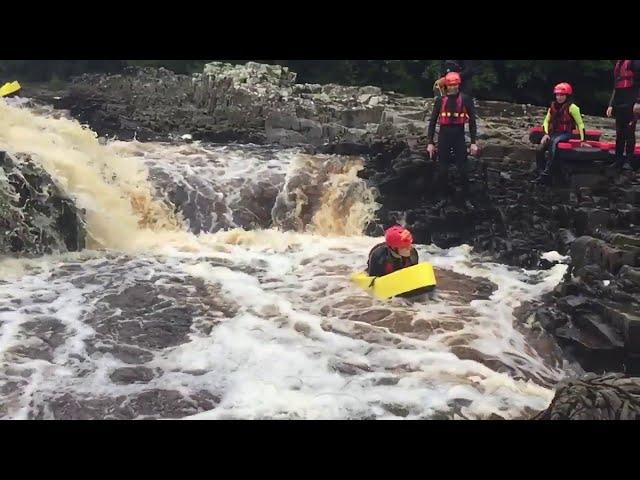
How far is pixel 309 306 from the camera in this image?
5.92 meters

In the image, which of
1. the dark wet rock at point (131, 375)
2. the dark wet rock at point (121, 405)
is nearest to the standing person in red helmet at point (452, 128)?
the dark wet rock at point (131, 375)

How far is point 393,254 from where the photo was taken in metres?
6.00

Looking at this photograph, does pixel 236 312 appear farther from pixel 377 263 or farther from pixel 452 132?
pixel 452 132

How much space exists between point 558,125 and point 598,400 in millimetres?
4906

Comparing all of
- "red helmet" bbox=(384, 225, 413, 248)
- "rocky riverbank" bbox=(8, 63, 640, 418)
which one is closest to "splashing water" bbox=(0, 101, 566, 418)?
"rocky riverbank" bbox=(8, 63, 640, 418)

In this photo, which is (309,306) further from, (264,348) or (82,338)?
(82,338)

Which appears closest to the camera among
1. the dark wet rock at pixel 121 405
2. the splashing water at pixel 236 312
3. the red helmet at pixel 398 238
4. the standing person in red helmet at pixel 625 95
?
the dark wet rock at pixel 121 405

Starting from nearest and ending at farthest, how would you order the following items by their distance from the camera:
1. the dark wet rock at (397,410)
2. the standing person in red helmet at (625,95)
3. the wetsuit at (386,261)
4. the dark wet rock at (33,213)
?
the dark wet rock at (397,410)
the wetsuit at (386,261)
the dark wet rock at (33,213)
the standing person in red helmet at (625,95)

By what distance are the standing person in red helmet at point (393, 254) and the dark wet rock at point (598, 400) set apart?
7.34 feet

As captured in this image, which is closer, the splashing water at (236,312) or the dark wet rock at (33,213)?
the splashing water at (236,312)

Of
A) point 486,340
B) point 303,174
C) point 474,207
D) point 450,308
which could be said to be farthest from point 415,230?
point 486,340

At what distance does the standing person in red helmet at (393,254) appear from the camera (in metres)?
5.89

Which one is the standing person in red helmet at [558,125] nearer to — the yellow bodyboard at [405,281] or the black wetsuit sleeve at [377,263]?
the yellow bodyboard at [405,281]

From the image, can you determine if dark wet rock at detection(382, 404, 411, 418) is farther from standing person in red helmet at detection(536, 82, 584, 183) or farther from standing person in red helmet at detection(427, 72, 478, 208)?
standing person in red helmet at detection(536, 82, 584, 183)
